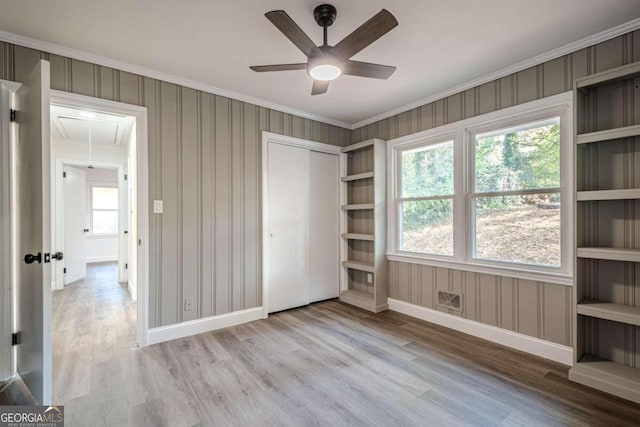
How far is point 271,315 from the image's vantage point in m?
3.48

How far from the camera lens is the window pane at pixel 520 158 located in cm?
245

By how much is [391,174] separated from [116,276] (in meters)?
5.63

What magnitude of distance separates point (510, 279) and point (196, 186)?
3.17 metres

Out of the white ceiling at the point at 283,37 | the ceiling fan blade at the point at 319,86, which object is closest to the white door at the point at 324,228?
the white ceiling at the point at 283,37

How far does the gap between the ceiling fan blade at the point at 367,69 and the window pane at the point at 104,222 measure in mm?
8078

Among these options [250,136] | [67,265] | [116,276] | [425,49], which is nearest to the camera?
[425,49]

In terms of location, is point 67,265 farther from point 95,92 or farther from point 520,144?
point 520,144

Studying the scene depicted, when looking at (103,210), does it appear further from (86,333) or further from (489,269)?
(489,269)

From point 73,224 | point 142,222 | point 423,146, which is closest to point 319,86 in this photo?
point 423,146

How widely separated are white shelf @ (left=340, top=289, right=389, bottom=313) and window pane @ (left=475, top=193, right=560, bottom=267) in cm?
134

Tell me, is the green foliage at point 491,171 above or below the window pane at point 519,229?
above

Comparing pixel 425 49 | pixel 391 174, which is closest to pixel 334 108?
pixel 391 174

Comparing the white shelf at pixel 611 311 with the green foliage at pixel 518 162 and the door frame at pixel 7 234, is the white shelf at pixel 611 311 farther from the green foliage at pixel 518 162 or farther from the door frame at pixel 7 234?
the door frame at pixel 7 234

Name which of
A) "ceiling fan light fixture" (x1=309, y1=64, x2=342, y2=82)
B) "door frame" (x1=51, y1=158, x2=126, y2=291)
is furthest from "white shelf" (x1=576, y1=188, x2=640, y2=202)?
"door frame" (x1=51, y1=158, x2=126, y2=291)
